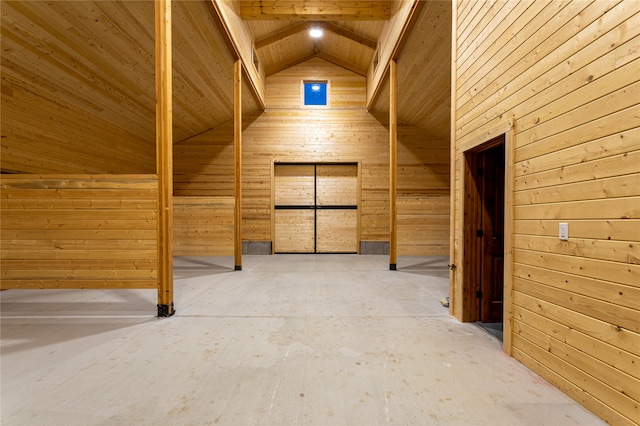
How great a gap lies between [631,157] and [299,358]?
2230 mm

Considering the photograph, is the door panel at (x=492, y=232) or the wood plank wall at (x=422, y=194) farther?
the wood plank wall at (x=422, y=194)

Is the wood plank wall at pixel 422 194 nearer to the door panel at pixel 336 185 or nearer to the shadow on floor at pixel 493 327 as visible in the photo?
the door panel at pixel 336 185

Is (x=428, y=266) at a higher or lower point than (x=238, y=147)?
lower

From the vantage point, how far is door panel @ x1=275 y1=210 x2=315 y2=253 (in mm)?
7930

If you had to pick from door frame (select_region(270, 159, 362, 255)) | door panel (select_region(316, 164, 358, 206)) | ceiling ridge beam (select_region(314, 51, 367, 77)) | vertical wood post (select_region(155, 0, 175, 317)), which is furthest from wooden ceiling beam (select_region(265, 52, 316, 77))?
vertical wood post (select_region(155, 0, 175, 317))

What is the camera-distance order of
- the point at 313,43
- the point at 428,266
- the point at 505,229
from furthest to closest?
the point at 313,43, the point at 428,266, the point at 505,229

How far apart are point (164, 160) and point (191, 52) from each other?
10.2 feet

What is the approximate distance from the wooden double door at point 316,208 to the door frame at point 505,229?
515 centimetres

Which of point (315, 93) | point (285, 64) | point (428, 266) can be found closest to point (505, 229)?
point (428, 266)

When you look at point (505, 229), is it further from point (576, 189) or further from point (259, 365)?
point (259, 365)

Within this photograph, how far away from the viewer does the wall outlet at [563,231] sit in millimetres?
1653

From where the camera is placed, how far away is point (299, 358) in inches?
80.3

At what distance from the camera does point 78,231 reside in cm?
358

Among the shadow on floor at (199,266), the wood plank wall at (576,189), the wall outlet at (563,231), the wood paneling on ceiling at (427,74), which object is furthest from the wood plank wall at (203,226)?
the wall outlet at (563,231)
